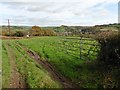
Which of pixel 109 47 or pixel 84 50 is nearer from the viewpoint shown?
pixel 109 47

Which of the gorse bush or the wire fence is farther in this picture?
the wire fence

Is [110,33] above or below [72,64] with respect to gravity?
above

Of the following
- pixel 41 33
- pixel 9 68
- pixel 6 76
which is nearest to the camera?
pixel 6 76

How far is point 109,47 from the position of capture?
69.7ft

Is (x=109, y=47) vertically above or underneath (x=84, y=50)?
above

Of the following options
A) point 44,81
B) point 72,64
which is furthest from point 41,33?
point 44,81

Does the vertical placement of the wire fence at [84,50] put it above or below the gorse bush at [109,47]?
below

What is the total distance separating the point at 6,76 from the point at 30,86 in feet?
13.0

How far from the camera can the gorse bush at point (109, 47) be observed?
65.6 feet

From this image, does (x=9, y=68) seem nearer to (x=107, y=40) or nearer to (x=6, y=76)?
(x=6, y=76)

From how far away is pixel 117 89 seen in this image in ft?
51.6

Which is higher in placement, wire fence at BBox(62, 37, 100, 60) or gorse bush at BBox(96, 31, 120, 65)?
gorse bush at BBox(96, 31, 120, 65)

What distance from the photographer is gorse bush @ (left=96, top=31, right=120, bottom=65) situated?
65.6 feet

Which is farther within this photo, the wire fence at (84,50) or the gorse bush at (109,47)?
the wire fence at (84,50)
